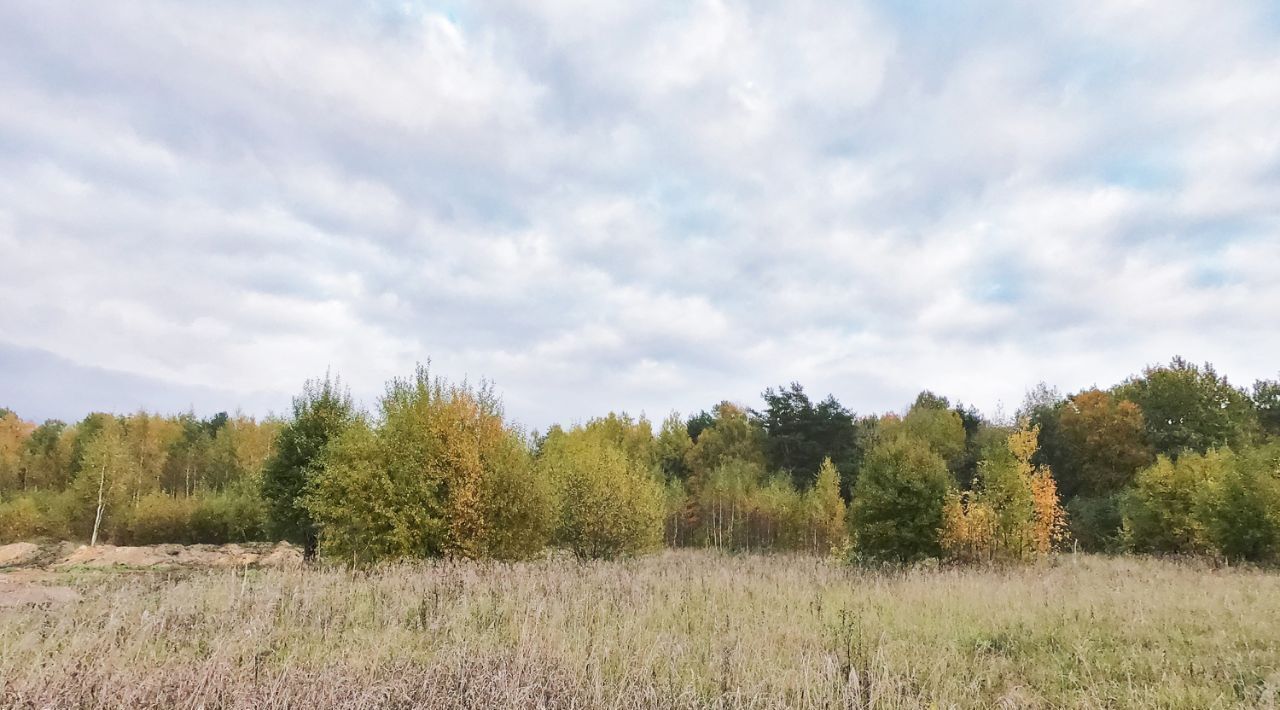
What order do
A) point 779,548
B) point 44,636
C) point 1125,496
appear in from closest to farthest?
point 44,636 → point 1125,496 → point 779,548

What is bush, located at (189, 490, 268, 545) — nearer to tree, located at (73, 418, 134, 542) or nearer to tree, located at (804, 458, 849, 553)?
tree, located at (73, 418, 134, 542)

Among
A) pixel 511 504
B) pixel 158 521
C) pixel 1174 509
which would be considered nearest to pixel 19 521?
pixel 158 521

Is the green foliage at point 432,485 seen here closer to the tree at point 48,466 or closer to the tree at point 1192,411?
the tree at point 1192,411

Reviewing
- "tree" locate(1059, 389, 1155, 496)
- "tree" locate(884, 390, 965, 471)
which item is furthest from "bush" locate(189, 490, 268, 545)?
"tree" locate(1059, 389, 1155, 496)

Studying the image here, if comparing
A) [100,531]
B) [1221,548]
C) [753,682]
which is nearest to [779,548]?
[1221,548]

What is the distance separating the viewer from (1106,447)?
4131 centimetres

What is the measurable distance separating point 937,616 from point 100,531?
51.2 meters

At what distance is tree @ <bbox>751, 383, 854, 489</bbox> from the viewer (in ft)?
151

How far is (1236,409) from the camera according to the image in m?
42.1

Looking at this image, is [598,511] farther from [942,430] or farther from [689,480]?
[942,430]

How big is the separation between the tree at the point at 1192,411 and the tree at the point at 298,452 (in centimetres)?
4747

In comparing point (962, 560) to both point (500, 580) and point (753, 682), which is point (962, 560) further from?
point (753, 682)

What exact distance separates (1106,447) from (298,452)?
46844 millimetres

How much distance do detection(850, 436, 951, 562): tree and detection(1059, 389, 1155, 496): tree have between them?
30.6 meters
